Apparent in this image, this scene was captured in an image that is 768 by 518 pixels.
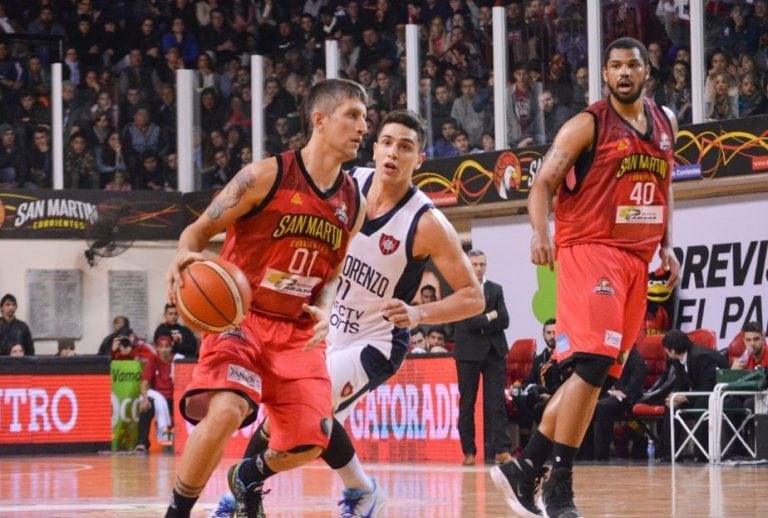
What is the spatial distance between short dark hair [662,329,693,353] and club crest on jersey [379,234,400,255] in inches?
345

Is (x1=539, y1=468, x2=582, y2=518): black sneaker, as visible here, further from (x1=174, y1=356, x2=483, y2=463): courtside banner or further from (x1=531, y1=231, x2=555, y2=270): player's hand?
(x1=174, y1=356, x2=483, y2=463): courtside banner

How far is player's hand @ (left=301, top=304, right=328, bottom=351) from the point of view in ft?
21.7

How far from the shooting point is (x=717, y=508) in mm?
9133

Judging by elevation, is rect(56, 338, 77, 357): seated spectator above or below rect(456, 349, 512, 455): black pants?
above

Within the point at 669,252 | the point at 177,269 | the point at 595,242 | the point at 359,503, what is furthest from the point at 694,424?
the point at 177,269

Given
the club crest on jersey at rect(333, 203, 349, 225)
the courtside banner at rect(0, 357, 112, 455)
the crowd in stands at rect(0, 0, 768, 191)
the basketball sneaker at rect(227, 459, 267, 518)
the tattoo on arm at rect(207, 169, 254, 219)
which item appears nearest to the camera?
the tattoo on arm at rect(207, 169, 254, 219)

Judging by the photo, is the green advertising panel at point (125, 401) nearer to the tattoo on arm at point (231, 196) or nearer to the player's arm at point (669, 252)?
the player's arm at point (669, 252)

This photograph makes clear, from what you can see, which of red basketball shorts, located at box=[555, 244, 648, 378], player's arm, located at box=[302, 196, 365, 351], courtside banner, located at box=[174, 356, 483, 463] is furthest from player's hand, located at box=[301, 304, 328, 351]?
courtside banner, located at box=[174, 356, 483, 463]

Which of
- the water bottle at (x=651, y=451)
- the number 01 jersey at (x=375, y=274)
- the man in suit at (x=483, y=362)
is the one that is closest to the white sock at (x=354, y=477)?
the number 01 jersey at (x=375, y=274)

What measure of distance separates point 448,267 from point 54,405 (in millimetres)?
13693

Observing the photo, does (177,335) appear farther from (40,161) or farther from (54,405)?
(40,161)

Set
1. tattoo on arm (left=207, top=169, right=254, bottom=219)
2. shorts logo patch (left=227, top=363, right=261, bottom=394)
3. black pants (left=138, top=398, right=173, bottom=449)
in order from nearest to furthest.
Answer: shorts logo patch (left=227, top=363, right=261, bottom=394) < tattoo on arm (left=207, top=169, right=254, bottom=219) < black pants (left=138, top=398, right=173, bottom=449)

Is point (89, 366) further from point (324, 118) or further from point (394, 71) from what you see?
point (324, 118)

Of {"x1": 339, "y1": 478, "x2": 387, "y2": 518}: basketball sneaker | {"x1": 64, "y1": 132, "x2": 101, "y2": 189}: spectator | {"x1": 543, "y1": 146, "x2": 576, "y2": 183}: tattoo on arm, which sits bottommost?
{"x1": 339, "y1": 478, "x2": 387, "y2": 518}: basketball sneaker
